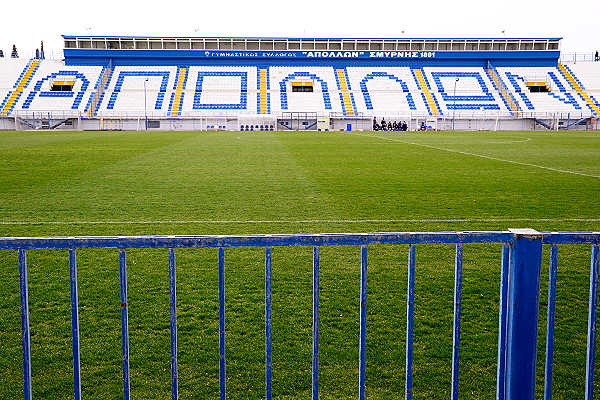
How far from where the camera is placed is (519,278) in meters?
2.64

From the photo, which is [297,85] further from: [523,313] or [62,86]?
[523,313]

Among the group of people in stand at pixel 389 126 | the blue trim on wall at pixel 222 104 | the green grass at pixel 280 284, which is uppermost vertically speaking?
the blue trim on wall at pixel 222 104

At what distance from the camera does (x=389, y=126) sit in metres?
54.2

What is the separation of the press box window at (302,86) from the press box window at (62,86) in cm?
2248

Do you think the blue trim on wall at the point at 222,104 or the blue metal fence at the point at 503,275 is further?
the blue trim on wall at the point at 222,104

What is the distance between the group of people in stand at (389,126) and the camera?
53859mm

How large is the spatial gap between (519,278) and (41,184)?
11.4m

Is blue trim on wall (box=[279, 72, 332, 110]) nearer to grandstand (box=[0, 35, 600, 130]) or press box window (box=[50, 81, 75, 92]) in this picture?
grandstand (box=[0, 35, 600, 130])

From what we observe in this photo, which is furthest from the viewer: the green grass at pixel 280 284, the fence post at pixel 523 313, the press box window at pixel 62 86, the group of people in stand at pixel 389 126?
the press box window at pixel 62 86

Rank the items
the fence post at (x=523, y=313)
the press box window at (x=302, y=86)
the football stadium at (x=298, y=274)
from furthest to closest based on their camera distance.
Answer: the press box window at (x=302, y=86)
the football stadium at (x=298, y=274)
the fence post at (x=523, y=313)

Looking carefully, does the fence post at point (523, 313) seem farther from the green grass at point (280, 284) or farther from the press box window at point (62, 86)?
the press box window at point (62, 86)

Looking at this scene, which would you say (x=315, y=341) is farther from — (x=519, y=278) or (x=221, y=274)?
(x=519, y=278)

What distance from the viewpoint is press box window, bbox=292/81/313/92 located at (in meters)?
60.2

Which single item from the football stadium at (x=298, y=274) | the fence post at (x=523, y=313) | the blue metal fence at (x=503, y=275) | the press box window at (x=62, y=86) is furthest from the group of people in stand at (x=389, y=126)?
the fence post at (x=523, y=313)
